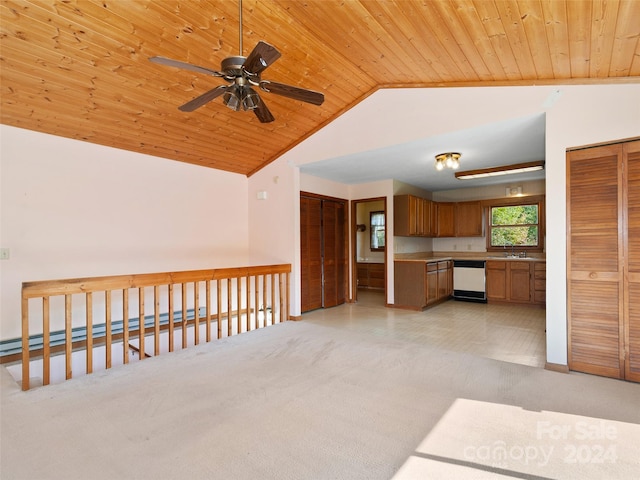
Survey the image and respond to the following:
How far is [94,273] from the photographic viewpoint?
3.99m

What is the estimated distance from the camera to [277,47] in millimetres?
3164

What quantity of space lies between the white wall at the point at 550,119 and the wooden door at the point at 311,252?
1.68 m

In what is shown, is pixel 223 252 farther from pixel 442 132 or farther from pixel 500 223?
pixel 500 223

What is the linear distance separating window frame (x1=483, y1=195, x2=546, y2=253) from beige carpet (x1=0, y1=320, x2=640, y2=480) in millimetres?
4014

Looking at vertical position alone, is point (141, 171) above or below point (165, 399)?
above

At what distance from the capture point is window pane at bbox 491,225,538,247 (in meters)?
6.21

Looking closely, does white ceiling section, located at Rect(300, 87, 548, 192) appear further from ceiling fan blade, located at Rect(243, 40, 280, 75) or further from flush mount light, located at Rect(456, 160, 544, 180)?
ceiling fan blade, located at Rect(243, 40, 280, 75)

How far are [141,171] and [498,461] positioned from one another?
480 centimetres

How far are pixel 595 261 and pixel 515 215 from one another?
3.91m

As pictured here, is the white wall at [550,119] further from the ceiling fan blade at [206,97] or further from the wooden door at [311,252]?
the ceiling fan blade at [206,97]

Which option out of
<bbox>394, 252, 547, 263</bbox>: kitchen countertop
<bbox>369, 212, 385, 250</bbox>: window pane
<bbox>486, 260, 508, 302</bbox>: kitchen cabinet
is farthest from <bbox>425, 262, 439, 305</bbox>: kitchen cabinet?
<bbox>369, 212, 385, 250</bbox>: window pane

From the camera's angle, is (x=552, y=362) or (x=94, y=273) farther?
(x=94, y=273)

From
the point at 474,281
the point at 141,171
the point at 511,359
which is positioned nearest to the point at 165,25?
the point at 141,171

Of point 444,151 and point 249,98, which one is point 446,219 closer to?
point 444,151
